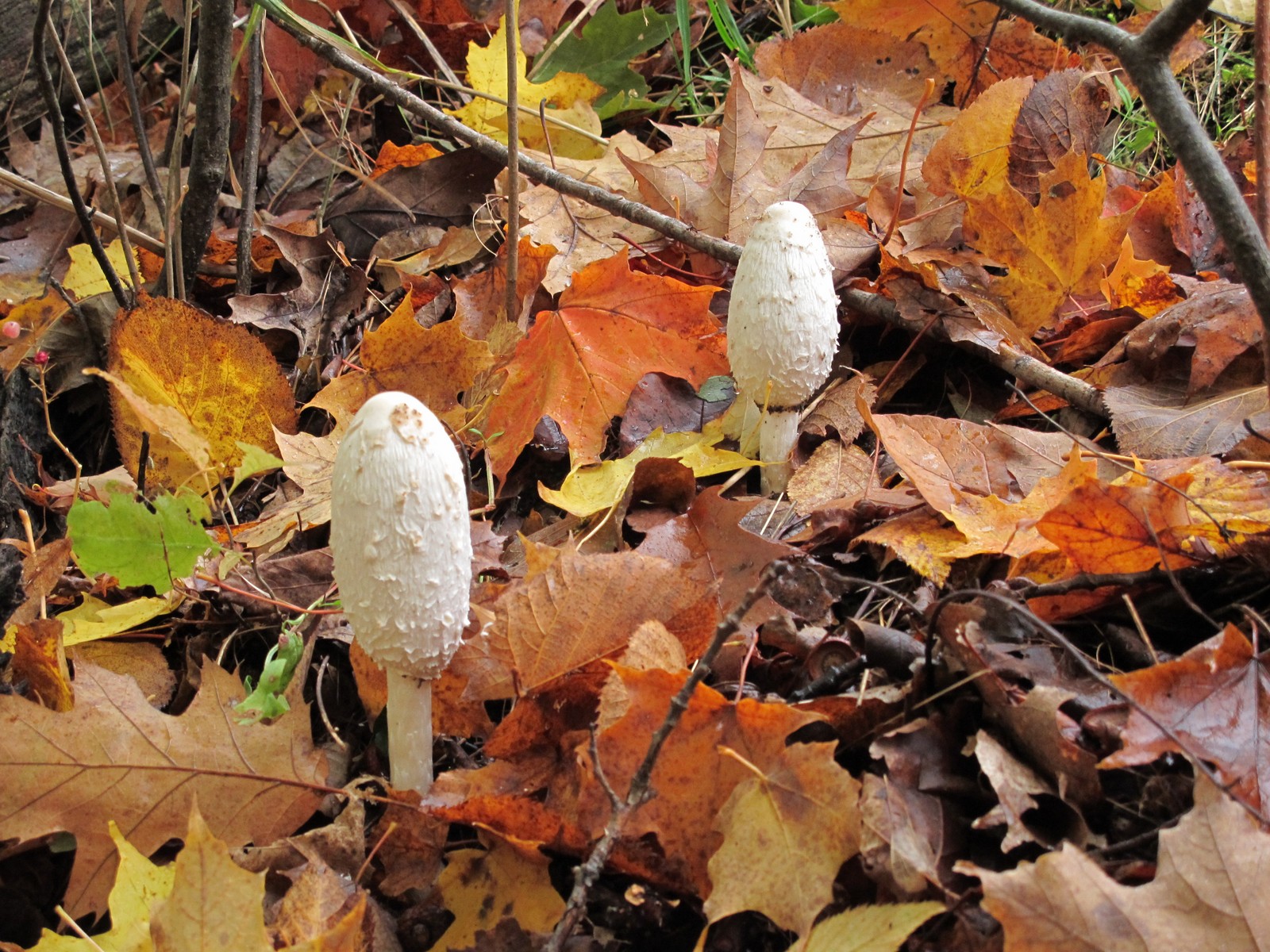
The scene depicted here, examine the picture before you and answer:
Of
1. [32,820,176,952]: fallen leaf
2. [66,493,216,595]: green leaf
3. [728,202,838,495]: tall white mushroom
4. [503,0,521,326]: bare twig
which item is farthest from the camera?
[503,0,521,326]: bare twig

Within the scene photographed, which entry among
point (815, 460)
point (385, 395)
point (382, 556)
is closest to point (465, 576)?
point (382, 556)

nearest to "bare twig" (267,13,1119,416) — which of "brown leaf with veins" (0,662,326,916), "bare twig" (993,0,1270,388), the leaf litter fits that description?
the leaf litter

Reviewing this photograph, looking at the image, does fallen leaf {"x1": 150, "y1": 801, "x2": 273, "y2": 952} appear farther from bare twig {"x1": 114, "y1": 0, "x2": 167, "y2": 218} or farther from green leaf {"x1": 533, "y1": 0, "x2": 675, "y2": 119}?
green leaf {"x1": 533, "y1": 0, "x2": 675, "y2": 119}

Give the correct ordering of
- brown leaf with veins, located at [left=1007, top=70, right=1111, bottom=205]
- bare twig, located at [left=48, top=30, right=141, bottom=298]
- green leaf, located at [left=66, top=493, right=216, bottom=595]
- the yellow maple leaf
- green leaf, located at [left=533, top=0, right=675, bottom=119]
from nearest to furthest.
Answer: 1. green leaf, located at [left=66, top=493, right=216, bottom=595]
2. bare twig, located at [left=48, top=30, right=141, bottom=298]
3. brown leaf with veins, located at [left=1007, top=70, right=1111, bottom=205]
4. the yellow maple leaf
5. green leaf, located at [left=533, top=0, right=675, bottom=119]

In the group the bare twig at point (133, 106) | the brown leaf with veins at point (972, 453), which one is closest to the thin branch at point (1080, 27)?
the brown leaf with veins at point (972, 453)

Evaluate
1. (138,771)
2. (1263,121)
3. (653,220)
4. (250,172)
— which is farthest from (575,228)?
(138,771)

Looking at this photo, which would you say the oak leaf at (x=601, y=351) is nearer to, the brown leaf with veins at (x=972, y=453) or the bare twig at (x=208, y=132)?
the brown leaf with veins at (x=972, y=453)
